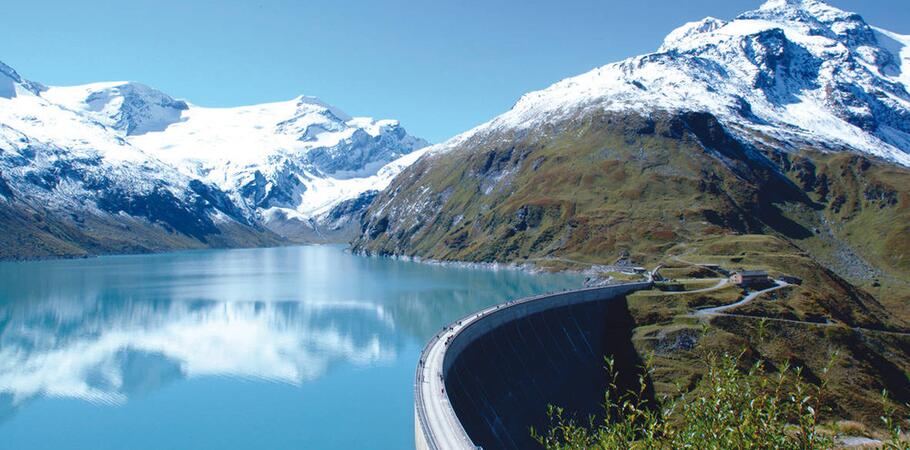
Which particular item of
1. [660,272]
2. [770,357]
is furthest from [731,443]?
[660,272]

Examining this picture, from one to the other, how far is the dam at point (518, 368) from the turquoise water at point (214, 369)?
10624mm

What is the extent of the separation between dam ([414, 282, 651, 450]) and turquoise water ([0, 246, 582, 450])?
10624 mm

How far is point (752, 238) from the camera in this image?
632 feet

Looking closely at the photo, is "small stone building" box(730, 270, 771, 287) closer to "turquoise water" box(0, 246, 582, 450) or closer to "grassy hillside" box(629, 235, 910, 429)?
"grassy hillside" box(629, 235, 910, 429)

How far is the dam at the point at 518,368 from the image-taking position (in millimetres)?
59172

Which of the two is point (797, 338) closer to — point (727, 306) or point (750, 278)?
point (727, 306)

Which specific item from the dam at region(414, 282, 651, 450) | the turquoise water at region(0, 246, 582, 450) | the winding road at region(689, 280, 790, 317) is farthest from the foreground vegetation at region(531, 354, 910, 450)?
the winding road at region(689, 280, 790, 317)

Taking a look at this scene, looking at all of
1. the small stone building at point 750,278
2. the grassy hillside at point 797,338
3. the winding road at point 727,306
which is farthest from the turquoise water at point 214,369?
the small stone building at point 750,278

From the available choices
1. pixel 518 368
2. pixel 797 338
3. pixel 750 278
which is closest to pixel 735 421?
pixel 518 368

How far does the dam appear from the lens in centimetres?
5917

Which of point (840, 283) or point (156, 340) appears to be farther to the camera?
point (840, 283)

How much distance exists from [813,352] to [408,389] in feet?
236

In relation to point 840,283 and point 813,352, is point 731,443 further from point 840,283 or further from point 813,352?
point 840,283

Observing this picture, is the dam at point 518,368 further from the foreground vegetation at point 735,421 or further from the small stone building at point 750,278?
the small stone building at point 750,278
